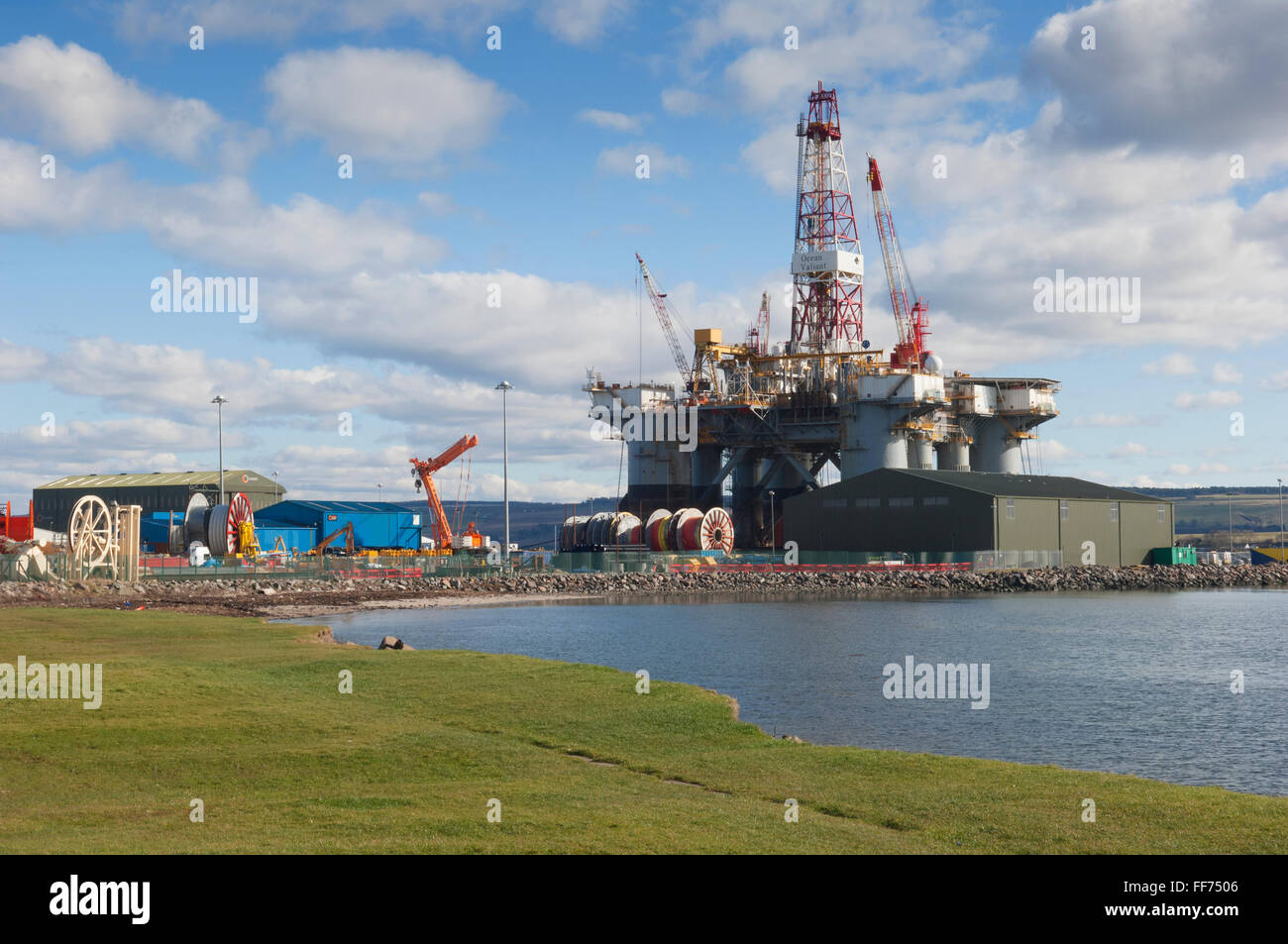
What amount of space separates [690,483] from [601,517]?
10.5m

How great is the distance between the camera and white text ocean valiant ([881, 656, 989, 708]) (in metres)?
35.3

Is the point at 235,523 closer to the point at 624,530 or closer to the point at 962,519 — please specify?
the point at 624,530

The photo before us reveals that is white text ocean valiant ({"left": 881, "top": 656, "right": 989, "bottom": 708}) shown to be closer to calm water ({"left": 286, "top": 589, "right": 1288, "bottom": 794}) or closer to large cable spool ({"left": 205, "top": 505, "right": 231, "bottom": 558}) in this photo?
calm water ({"left": 286, "top": 589, "right": 1288, "bottom": 794})

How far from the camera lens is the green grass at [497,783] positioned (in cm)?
1505

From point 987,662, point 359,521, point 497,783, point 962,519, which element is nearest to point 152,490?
point 359,521

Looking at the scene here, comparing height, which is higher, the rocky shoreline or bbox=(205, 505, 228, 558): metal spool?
bbox=(205, 505, 228, 558): metal spool

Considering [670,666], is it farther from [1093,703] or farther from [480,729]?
[480,729]

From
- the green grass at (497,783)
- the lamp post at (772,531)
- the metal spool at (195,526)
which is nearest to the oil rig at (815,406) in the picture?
the lamp post at (772,531)

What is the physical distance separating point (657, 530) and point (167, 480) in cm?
7907

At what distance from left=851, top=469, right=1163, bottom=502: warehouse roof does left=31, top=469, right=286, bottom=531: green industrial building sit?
86.4m

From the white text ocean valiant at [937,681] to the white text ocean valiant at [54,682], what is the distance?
2118 centimetres

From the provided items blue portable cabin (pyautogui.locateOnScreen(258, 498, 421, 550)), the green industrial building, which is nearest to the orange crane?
blue portable cabin (pyautogui.locateOnScreen(258, 498, 421, 550))

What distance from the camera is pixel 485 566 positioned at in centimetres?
9425
